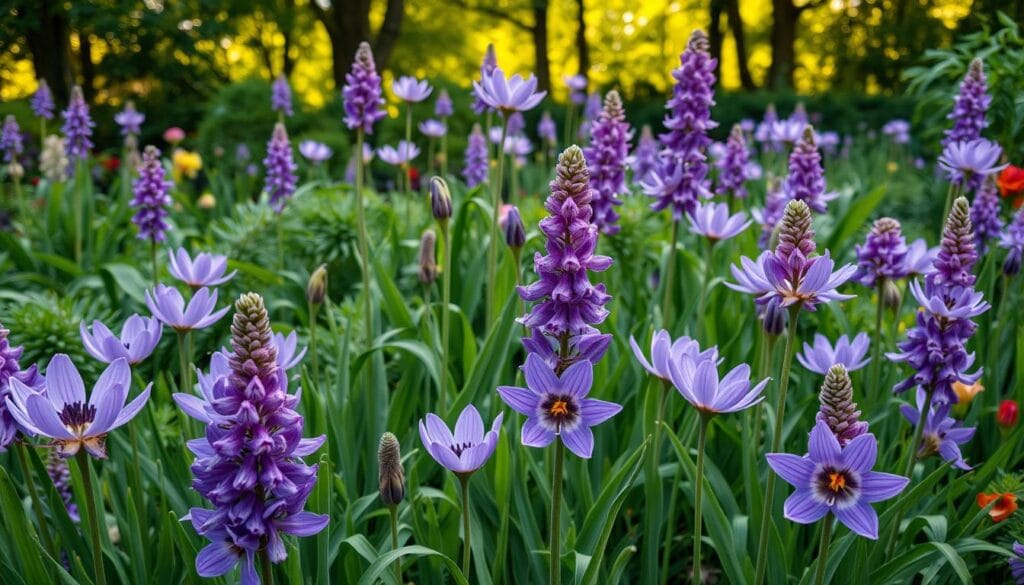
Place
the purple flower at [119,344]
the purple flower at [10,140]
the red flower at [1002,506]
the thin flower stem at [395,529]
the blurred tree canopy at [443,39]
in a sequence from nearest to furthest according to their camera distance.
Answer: the thin flower stem at [395,529] → the purple flower at [119,344] → the red flower at [1002,506] → the purple flower at [10,140] → the blurred tree canopy at [443,39]

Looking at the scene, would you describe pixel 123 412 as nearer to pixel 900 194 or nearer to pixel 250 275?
pixel 250 275

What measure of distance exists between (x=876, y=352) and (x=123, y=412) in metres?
2.02

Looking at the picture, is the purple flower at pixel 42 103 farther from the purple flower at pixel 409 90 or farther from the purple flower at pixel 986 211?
the purple flower at pixel 986 211

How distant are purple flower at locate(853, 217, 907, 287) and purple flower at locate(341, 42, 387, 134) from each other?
157cm

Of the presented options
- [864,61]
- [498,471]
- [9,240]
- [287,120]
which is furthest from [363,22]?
[498,471]

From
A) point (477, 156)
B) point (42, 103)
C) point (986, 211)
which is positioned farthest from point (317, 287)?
point (42, 103)

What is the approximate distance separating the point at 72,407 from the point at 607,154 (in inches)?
69.2

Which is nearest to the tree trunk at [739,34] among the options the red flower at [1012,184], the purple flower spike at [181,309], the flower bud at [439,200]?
the red flower at [1012,184]

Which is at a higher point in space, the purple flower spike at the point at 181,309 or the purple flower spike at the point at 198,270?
the purple flower spike at the point at 198,270

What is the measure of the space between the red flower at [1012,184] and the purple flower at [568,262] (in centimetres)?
245

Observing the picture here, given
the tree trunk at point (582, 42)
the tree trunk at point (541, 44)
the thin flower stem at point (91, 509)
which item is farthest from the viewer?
the tree trunk at point (582, 42)

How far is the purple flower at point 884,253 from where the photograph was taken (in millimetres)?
2355

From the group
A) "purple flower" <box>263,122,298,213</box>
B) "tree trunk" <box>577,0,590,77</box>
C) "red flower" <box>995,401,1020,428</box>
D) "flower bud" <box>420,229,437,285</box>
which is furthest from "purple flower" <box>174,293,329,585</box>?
"tree trunk" <box>577,0,590,77</box>

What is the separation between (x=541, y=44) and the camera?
65.2 feet
